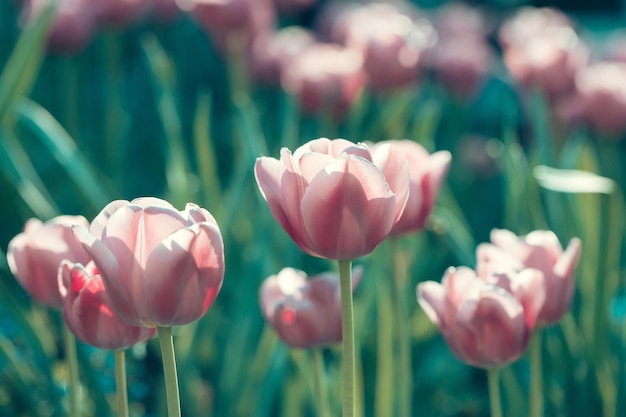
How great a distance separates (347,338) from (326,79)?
1073mm

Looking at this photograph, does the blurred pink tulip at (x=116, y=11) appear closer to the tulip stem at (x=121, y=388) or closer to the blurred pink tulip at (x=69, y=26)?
the blurred pink tulip at (x=69, y=26)

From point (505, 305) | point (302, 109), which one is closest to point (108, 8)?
point (302, 109)

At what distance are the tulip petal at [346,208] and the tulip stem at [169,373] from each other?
110mm

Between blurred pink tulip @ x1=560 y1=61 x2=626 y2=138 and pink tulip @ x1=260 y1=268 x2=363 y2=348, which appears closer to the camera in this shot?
pink tulip @ x1=260 y1=268 x2=363 y2=348

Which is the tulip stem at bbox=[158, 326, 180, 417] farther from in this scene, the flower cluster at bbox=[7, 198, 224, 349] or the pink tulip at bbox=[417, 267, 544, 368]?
the pink tulip at bbox=[417, 267, 544, 368]

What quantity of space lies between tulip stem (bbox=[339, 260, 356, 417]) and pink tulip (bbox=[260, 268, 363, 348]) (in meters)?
0.14

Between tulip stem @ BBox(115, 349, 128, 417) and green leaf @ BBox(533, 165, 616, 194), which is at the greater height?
green leaf @ BBox(533, 165, 616, 194)

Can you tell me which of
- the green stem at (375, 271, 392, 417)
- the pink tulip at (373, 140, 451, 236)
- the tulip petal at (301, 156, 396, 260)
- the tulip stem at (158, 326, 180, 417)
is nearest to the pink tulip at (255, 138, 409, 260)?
the tulip petal at (301, 156, 396, 260)

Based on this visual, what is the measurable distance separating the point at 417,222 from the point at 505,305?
186 millimetres

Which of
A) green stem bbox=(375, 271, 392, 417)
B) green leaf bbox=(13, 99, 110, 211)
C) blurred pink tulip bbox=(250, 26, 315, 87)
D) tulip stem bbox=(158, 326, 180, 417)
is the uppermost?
blurred pink tulip bbox=(250, 26, 315, 87)

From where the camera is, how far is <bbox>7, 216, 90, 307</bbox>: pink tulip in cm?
74

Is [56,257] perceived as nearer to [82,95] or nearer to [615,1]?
[82,95]

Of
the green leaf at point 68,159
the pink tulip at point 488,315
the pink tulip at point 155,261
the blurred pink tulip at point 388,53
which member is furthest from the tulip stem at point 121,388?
the blurred pink tulip at point 388,53

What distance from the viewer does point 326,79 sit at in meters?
1.64
